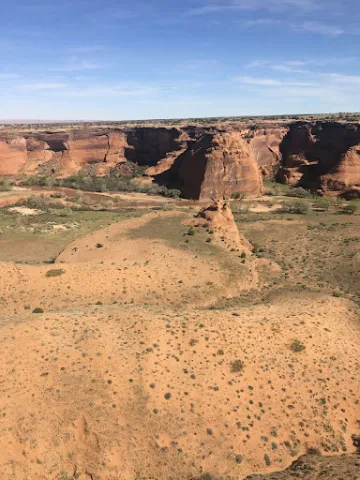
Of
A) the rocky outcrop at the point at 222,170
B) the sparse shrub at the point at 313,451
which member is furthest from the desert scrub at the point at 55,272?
the rocky outcrop at the point at 222,170

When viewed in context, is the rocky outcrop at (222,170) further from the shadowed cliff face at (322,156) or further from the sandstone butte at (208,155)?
the shadowed cliff face at (322,156)

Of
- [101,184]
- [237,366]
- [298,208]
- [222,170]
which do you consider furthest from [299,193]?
[237,366]

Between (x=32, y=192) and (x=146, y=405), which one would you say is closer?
(x=146, y=405)

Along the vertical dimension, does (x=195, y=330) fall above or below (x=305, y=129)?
below

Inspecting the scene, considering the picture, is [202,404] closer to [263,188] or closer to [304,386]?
[304,386]

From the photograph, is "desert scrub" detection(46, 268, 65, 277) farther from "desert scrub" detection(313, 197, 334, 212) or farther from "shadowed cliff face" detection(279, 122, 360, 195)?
"shadowed cliff face" detection(279, 122, 360, 195)

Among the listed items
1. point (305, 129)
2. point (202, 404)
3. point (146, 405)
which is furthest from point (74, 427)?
point (305, 129)

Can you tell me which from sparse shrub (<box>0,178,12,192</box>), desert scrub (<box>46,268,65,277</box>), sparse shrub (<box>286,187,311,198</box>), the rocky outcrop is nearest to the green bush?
sparse shrub (<box>0,178,12,192</box>)
